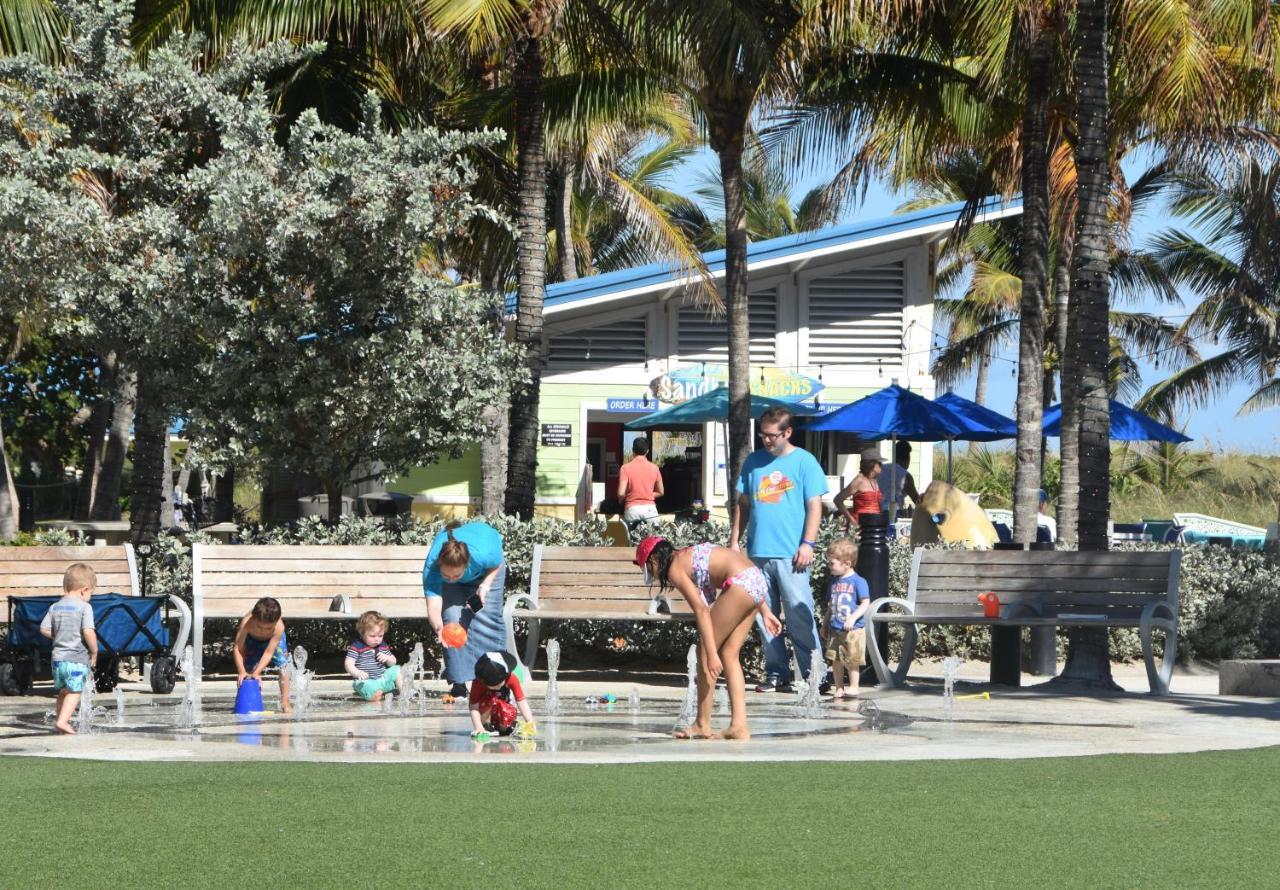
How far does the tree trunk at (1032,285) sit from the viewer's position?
18.0 meters

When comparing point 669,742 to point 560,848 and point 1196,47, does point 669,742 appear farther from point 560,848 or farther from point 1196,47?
point 1196,47

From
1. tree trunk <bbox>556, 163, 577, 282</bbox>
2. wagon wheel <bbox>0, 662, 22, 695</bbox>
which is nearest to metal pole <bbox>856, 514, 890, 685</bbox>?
wagon wheel <bbox>0, 662, 22, 695</bbox>

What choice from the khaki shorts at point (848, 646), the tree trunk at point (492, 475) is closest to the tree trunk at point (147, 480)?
the tree trunk at point (492, 475)

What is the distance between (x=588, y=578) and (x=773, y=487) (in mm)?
2225

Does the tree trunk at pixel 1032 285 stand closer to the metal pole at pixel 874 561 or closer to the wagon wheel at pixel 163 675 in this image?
the metal pole at pixel 874 561

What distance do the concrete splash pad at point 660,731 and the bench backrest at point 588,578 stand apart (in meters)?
1.04

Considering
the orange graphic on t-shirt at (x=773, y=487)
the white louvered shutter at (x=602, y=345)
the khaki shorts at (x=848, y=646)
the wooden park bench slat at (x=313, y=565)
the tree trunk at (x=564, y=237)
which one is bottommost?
the khaki shorts at (x=848, y=646)

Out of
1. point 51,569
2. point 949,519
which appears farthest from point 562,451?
point 51,569

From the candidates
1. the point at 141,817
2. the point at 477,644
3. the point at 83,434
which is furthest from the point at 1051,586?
the point at 83,434

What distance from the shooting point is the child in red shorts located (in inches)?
344

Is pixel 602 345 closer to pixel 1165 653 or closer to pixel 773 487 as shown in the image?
pixel 773 487

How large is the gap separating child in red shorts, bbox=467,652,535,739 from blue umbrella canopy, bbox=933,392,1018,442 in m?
12.6

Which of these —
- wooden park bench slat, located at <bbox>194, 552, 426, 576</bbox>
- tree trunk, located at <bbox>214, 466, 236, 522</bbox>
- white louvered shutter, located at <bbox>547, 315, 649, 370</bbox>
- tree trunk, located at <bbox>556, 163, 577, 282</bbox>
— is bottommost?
wooden park bench slat, located at <bbox>194, 552, 426, 576</bbox>

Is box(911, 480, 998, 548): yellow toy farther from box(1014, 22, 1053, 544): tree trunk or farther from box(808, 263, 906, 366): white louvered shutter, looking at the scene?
box(808, 263, 906, 366): white louvered shutter
